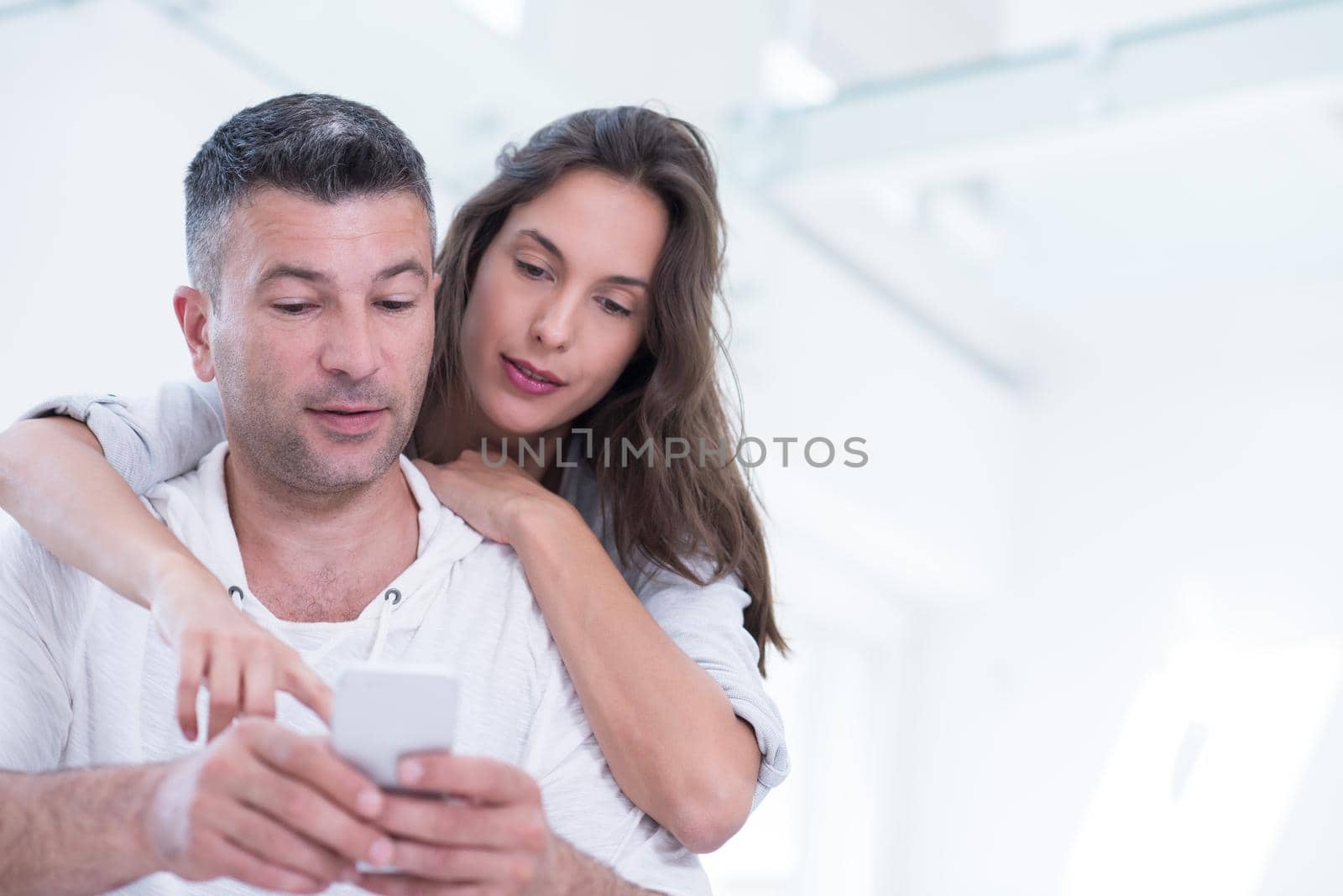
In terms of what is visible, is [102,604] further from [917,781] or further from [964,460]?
[917,781]

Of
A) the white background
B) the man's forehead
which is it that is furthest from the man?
the white background

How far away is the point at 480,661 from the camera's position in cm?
159

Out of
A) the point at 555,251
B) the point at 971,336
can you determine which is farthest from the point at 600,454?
the point at 971,336

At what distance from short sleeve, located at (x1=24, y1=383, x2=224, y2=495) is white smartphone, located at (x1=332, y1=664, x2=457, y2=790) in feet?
2.04

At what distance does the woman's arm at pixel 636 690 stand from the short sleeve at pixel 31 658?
466 millimetres

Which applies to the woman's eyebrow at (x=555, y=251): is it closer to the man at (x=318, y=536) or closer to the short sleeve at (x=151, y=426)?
the man at (x=318, y=536)

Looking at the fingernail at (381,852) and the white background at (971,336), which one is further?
the white background at (971,336)

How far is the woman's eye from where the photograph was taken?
195cm

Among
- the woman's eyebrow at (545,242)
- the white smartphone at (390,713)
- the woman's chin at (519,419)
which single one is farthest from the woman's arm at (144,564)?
the woman's eyebrow at (545,242)

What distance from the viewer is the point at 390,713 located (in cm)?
102

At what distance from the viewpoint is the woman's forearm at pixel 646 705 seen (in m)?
1.50

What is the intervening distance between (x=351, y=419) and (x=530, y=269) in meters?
0.50

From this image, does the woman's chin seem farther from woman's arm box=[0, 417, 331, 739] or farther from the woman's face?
woman's arm box=[0, 417, 331, 739]

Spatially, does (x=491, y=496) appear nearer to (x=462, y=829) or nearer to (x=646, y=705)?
(x=646, y=705)
